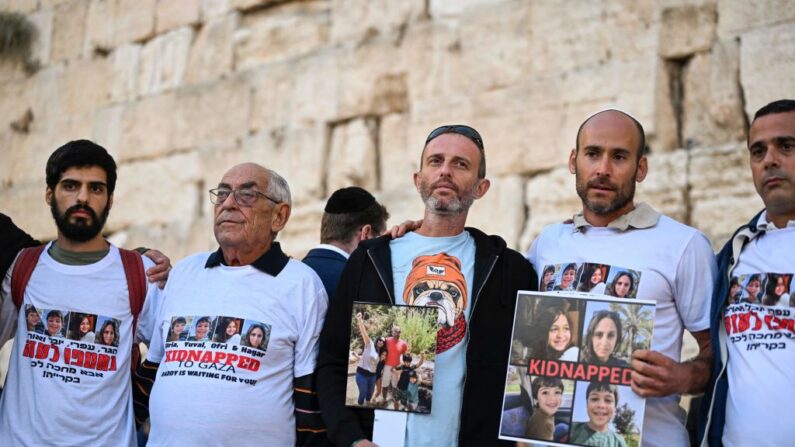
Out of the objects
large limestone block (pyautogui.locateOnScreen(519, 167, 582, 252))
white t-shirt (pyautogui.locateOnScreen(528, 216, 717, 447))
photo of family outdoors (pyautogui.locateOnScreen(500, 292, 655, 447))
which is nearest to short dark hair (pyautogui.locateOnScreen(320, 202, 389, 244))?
white t-shirt (pyautogui.locateOnScreen(528, 216, 717, 447))

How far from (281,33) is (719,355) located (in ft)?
19.5

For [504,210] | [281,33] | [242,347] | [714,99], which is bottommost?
[242,347]

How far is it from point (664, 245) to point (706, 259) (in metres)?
0.16

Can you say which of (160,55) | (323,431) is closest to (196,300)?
(323,431)

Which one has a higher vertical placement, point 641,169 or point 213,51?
point 213,51

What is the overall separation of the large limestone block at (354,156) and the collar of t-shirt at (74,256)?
12.1 ft

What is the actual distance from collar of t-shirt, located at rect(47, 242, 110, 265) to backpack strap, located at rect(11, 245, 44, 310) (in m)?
0.06

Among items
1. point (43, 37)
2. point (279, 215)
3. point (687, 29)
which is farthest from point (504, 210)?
point (43, 37)

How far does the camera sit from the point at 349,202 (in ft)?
16.3

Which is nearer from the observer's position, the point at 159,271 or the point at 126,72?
the point at 159,271

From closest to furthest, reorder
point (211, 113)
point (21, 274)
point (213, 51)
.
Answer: point (21, 274), point (211, 113), point (213, 51)

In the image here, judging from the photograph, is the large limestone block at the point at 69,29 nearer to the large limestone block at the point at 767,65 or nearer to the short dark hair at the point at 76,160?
the short dark hair at the point at 76,160

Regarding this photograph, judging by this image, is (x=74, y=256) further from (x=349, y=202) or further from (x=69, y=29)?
(x=69, y=29)

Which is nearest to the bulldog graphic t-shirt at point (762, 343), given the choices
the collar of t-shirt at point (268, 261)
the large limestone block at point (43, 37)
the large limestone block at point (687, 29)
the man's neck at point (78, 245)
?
the collar of t-shirt at point (268, 261)
